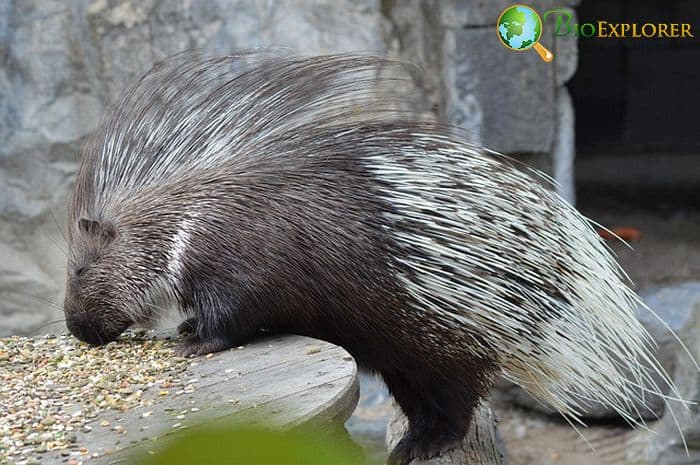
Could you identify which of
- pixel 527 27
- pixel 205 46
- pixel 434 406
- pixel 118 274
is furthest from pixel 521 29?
pixel 118 274

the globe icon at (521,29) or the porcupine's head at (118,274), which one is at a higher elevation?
the globe icon at (521,29)

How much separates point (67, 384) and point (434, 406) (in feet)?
2.86

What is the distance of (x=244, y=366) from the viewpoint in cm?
204

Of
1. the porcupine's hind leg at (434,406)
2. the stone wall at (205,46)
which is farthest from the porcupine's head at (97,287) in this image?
the stone wall at (205,46)

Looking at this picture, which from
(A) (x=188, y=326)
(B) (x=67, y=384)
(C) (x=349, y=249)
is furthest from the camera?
(A) (x=188, y=326)

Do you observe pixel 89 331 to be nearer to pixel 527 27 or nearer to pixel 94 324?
pixel 94 324

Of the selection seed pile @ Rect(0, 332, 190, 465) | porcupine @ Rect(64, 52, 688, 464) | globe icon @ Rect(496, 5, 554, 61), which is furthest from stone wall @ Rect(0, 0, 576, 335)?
seed pile @ Rect(0, 332, 190, 465)

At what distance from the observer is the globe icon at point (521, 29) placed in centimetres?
412

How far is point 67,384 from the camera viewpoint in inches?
78.8

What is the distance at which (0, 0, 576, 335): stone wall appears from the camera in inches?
158

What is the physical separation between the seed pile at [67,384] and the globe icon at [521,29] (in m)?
2.34

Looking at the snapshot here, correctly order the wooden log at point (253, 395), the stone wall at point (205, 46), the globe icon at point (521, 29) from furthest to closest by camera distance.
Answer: the globe icon at point (521, 29) < the stone wall at point (205, 46) < the wooden log at point (253, 395)

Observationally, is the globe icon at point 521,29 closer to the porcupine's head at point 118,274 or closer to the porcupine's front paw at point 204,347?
the porcupine's head at point 118,274

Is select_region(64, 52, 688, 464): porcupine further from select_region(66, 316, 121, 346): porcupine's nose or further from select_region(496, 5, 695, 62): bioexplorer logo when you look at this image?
select_region(496, 5, 695, 62): bioexplorer logo
